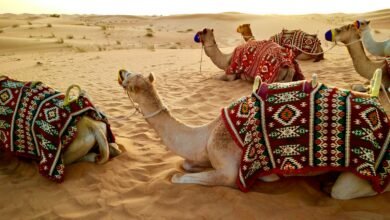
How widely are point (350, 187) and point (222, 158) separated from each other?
1104 millimetres

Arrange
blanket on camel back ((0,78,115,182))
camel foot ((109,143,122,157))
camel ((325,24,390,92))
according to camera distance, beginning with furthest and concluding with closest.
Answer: camel ((325,24,390,92)), camel foot ((109,143,122,157)), blanket on camel back ((0,78,115,182))

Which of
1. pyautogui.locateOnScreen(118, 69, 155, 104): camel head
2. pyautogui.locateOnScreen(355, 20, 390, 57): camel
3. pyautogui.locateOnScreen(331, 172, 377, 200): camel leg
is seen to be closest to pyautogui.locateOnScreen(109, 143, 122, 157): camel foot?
pyautogui.locateOnScreen(118, 69, 155, 104): camel head

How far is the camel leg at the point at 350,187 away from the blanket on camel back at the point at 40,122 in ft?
8.79

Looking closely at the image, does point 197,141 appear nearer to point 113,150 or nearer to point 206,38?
point 113,150

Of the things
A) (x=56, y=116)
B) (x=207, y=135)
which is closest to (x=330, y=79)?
(x=207, y=135)

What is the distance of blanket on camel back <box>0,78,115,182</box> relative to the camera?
413 cm

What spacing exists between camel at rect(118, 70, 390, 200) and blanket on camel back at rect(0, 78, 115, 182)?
0.81 meters

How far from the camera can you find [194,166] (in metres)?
4.10

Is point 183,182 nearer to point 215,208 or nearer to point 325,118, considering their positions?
point 215,208

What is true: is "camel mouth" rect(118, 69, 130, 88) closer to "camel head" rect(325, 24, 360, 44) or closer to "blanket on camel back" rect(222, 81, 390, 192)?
"blanket on camel back" rect(222, 81, 390, 192)

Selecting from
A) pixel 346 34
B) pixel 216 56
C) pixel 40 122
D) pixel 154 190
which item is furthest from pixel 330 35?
pixel 40 122

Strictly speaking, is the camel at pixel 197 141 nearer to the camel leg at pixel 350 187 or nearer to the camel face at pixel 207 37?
the camel leg at pixel 350 187

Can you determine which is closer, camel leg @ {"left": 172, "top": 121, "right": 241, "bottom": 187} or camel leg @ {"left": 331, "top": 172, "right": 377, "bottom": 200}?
camel leg @ {"left": 331, "top": 172, "right": 377, "bottom": 200}

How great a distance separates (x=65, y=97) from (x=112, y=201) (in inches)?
52.6
